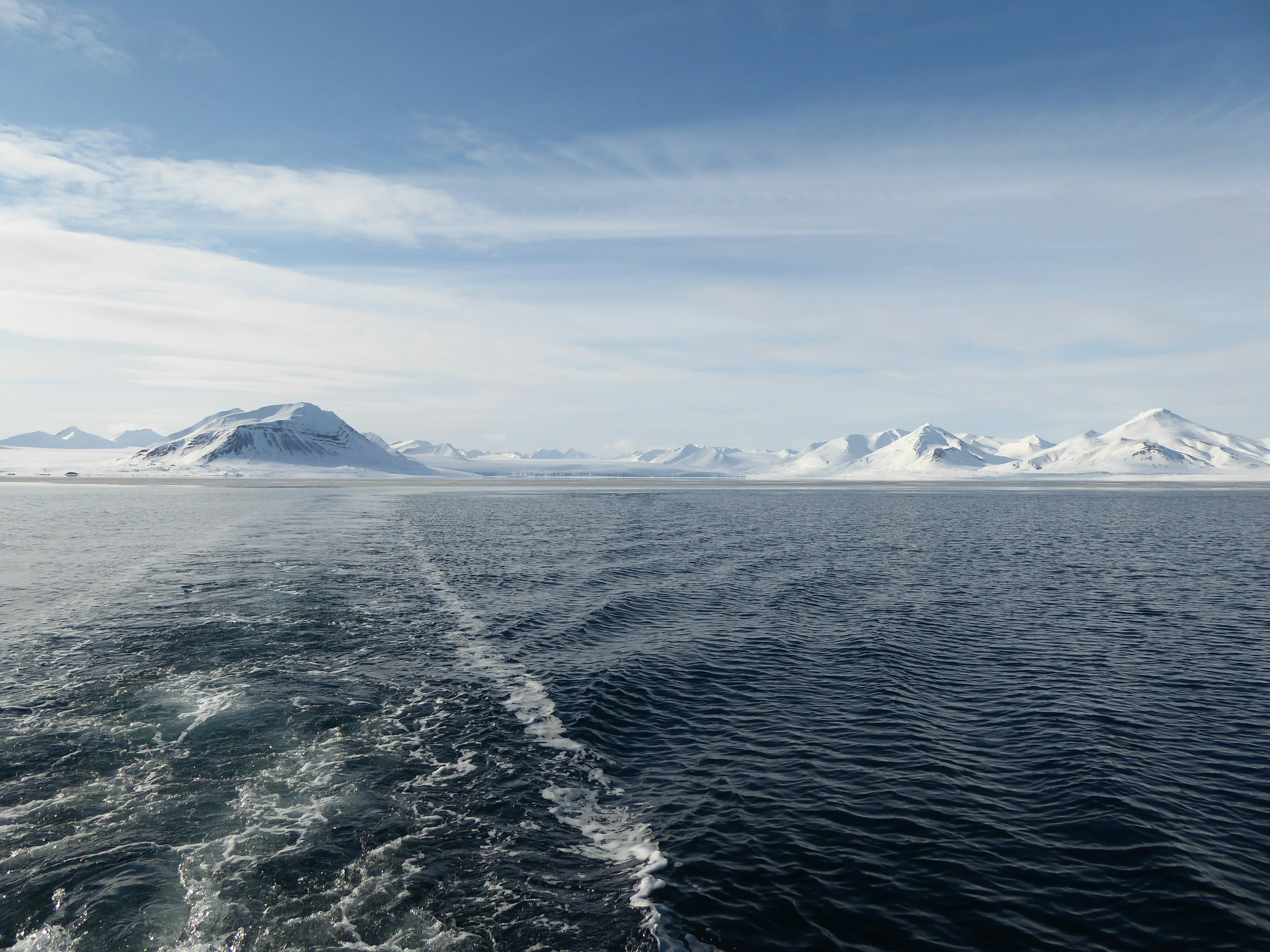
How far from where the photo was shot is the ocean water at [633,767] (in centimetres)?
1436

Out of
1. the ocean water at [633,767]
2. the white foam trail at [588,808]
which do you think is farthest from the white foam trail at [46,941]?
the white foam trail at [588,808]

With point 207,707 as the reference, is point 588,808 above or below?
below

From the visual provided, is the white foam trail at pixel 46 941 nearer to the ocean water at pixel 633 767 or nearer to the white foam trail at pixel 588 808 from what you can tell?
the ocean water at pixel 633 767

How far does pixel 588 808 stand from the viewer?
18.8m

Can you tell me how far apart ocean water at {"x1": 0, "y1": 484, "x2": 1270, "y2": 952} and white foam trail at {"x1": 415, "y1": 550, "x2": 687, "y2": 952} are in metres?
0.11

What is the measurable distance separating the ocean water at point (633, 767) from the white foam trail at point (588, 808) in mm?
106

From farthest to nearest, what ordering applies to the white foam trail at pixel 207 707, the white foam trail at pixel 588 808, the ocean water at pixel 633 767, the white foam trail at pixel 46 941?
the white foam trail at pixel 207 707, the white foam trail at pixel 588 808, the ocean water at pixel 633 767, the white foam trail at pixel 46 941

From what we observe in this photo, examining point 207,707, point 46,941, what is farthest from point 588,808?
point 207,707

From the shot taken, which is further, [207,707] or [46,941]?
[207,707]

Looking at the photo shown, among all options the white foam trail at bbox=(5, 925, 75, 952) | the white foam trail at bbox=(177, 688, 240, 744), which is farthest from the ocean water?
the white foam trail at bbox=(177, 688, 240, 744)

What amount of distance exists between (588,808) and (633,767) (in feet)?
9.12

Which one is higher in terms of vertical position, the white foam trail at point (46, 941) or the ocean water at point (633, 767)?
the ocean water at point (633, 767)

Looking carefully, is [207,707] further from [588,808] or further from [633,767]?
[633,767]

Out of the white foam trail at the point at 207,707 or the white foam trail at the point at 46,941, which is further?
the white foam trail at the point at 207,707
